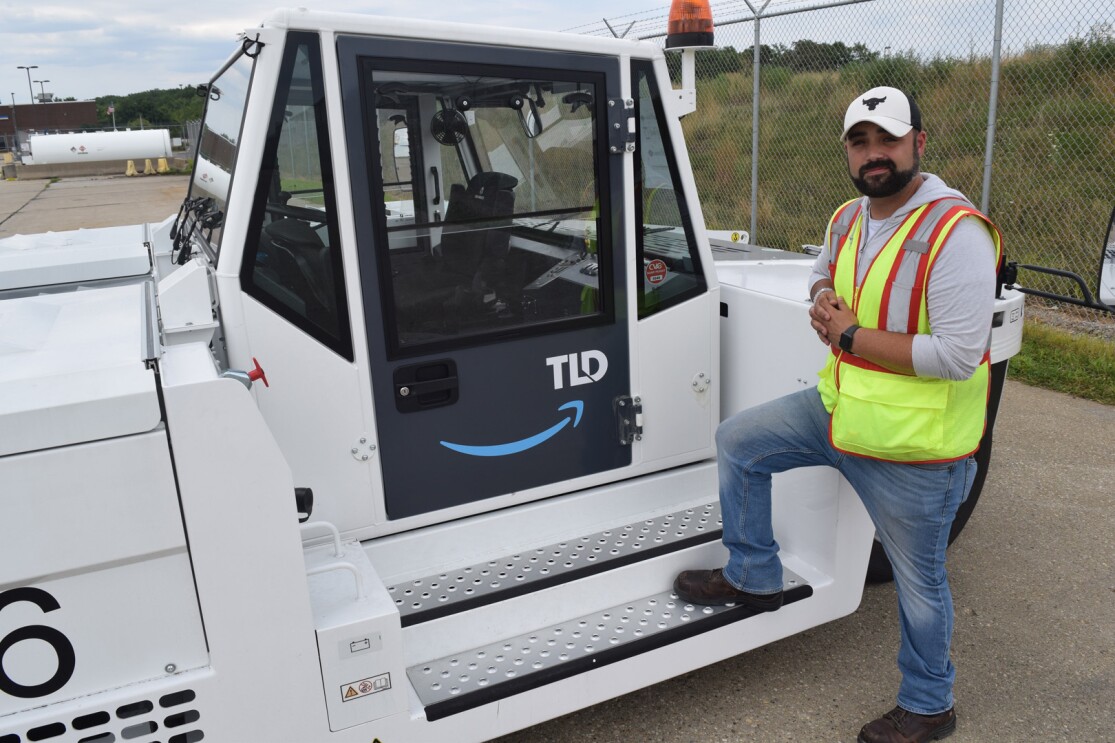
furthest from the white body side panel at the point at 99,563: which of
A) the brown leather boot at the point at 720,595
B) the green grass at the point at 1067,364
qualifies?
the green grass at the point at 1067,364

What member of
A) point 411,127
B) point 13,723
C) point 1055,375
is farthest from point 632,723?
point 1055,375

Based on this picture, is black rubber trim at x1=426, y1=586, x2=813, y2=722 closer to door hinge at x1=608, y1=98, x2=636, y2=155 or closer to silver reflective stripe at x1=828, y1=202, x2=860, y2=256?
silver reflective stripe at x1=828, y1=202, x2=860, y2=256

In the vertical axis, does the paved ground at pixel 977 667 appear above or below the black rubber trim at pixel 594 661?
below

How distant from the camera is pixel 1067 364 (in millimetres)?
5980

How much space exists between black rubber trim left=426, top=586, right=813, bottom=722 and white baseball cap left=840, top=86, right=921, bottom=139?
1.34m

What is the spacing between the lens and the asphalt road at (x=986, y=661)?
2.65m

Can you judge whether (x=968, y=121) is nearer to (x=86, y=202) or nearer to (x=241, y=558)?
(x=241, y=558)

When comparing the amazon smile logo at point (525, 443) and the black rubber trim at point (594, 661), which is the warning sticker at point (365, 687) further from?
the amazon smile logo at point (525, 443)

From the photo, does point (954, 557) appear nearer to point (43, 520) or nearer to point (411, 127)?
point (411, 127)

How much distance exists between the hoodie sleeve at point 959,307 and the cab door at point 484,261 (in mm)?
972

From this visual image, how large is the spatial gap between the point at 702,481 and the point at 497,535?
0.78 m

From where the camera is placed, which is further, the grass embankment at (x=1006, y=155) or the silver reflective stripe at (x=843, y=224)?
the grass embankment at (x=1006, y=155)

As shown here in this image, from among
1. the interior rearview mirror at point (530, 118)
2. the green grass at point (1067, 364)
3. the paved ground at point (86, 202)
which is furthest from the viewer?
the paved ground at point (86, 202)

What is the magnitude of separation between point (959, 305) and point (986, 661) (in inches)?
60.3
